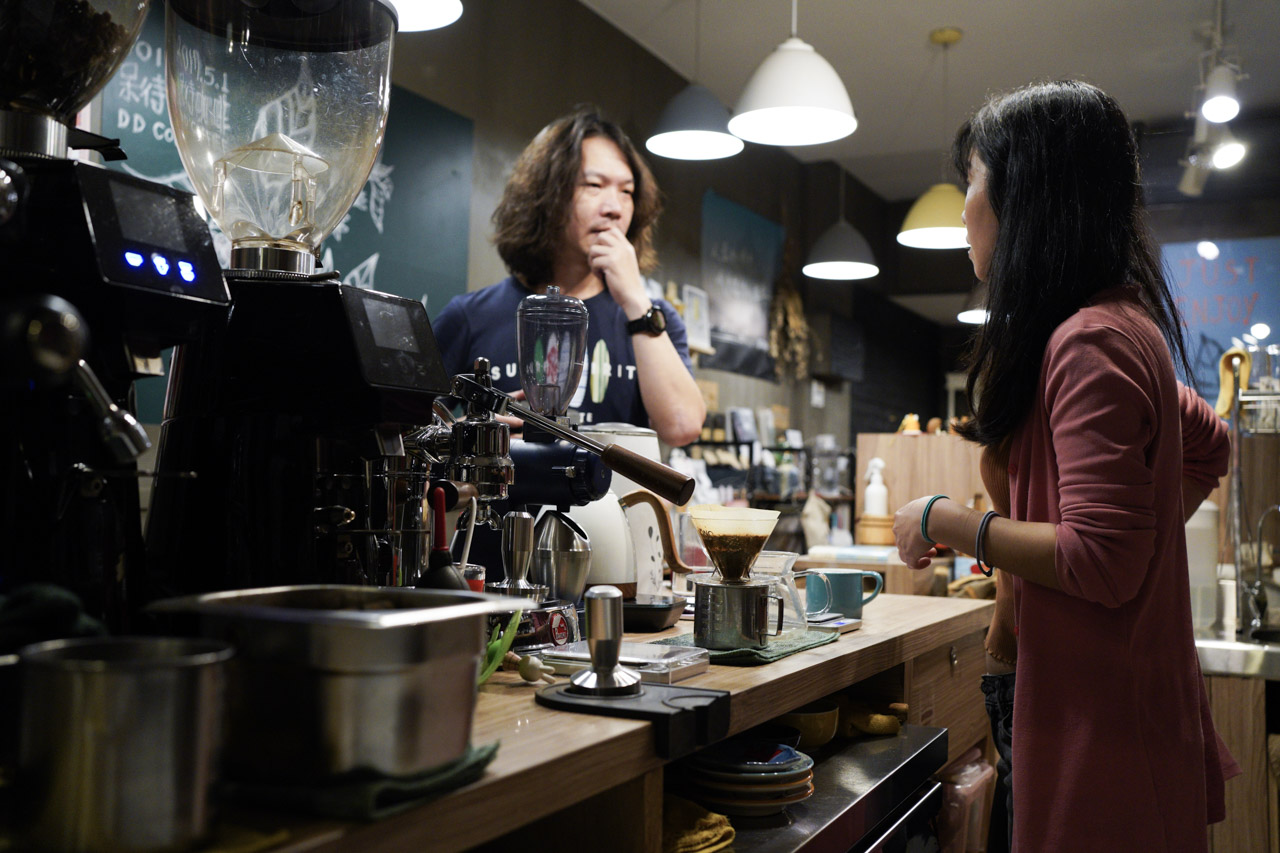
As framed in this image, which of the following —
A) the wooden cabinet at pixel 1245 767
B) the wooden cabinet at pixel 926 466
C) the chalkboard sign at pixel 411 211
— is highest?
the chalkboard sign at pixel 411 211

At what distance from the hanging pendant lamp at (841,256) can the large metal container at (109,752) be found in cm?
554

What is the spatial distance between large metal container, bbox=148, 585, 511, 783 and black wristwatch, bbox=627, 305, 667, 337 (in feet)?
5.41

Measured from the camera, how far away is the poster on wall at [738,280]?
594cm

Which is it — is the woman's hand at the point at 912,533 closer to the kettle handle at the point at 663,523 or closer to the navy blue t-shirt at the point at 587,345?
the kettle handle at the point at 663,523

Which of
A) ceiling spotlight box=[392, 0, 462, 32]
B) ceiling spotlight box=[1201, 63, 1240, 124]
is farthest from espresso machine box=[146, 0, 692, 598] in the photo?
ceiling spotlight box=[1201, 63, 1240, 124]

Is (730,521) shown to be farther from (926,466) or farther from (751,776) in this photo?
(926,466)

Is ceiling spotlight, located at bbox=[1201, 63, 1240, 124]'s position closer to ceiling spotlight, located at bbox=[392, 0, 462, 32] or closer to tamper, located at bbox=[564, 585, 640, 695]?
ceiling spotlight, located at bbox=[392, 0, 462, 32]

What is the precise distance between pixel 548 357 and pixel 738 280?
4.90m

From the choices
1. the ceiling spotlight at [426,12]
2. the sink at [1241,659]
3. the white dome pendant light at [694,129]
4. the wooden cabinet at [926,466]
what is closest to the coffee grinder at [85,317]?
the ceiling spotlight at [426,12]

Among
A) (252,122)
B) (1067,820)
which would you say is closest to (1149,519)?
(1067,820)

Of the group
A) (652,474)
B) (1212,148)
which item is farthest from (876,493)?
(652,474)

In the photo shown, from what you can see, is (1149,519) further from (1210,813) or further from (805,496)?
(805,496)

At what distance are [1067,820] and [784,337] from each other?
5740 mm

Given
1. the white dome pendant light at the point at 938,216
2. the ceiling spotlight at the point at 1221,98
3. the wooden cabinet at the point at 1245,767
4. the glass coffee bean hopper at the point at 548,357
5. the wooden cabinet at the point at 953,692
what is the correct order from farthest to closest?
the white dome pendant light at the point at 938,216 → the ceiling spotlight at the point at 1221,98 → the wooden cabinet at the point at 1245,767 → the wooden cabinet at the point at 953,692 → the glass coffee bean hopper at the point at 548,357
